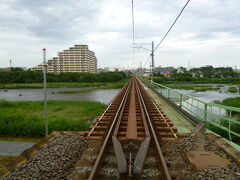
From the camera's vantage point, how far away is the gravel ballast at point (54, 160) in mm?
4082

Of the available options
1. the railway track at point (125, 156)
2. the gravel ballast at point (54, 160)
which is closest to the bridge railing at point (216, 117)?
the railway track at point (125, 156)

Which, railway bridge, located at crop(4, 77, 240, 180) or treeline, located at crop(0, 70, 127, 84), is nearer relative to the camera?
railway bridge, located at crop(4, 77, 240, 180)

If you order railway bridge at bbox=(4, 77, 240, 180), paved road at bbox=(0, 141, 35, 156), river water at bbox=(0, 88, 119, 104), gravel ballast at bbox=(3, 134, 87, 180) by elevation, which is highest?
railway bridge at bbox=(4, 77, 240, 180)

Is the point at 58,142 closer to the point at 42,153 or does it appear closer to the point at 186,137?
the point at 42,153

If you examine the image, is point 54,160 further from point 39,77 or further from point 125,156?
point 39,77

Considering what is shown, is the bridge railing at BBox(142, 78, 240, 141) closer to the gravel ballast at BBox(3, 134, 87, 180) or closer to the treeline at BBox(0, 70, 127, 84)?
the gravel ballast at BBox(3, 134, 87, 180)

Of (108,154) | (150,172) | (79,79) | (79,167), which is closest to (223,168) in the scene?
(150,172)

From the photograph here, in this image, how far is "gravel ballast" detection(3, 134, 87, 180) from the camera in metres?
4.08

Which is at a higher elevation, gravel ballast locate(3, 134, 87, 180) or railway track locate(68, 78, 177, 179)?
railway track locate(68, 78, 177, 179)

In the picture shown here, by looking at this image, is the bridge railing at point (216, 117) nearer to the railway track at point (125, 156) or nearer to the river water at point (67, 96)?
the railway track at point (125, 156)

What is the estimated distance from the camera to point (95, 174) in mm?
3594

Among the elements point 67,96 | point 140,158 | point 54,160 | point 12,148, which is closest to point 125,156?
point 140,158

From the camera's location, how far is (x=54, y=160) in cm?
480

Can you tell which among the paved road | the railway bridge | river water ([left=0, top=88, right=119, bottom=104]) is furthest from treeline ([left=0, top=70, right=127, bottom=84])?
the railway bridge
